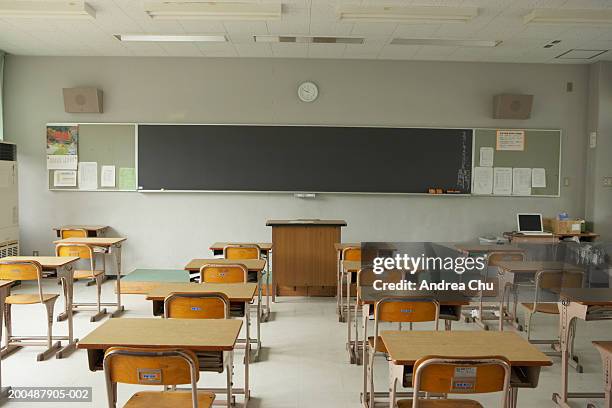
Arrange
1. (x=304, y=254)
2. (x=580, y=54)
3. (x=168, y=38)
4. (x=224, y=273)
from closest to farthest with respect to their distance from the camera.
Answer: (x=224, y=273)
(x=304, y=254)
(x=168, y=38)
(x=580, y=54)

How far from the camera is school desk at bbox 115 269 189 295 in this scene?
6617mm

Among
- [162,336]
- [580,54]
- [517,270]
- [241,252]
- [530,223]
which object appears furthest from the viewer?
[530,223]

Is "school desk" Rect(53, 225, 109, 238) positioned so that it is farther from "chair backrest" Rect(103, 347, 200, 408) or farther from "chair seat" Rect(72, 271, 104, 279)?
"chair backrest" Rect(103, 347, 200, 408)

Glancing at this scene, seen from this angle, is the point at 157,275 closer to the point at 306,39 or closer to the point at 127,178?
the point at 127,178

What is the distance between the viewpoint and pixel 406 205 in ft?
25.0

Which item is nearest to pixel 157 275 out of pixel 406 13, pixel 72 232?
A: pixel 72 232

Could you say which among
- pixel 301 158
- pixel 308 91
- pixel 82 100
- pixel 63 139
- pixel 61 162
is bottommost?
pixel 61 162

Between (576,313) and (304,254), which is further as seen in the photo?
(304,254)

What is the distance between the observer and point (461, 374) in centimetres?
208

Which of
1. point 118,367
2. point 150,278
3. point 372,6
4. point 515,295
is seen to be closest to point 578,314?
point 515,295

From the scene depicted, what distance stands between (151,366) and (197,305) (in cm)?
103

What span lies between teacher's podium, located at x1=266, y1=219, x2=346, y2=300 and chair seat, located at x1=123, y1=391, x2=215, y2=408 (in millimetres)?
3707

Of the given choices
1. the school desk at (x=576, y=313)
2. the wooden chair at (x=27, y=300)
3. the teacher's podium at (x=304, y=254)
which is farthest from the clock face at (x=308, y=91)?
the school desk at (x=576, y=313)

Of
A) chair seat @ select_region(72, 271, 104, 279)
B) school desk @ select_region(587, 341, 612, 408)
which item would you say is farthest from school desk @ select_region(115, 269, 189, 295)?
school desk @ select_region(587, 341, 612, 408)
